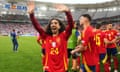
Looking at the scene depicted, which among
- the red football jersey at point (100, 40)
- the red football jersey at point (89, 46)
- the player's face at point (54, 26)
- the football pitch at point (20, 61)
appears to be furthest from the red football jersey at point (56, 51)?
the football pitch at point (20, 61)

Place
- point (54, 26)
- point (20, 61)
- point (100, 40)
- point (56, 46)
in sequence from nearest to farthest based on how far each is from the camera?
point (54, 26), point (56, 46), point (100, 40), point (20, 61)

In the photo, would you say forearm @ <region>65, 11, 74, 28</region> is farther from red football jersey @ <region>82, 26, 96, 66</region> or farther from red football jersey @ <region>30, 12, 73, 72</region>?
red football jersey @ <region>82, 26, 96, 66</region>

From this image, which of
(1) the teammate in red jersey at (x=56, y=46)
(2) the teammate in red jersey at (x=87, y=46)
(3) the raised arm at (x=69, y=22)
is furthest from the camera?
(2) the teammate in red jersey at (x=87, y=46)

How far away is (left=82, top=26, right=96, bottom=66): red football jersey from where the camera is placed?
775 centimetres

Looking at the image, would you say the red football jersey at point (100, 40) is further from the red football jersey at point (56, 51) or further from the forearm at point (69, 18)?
the forearm at point (69, 18)

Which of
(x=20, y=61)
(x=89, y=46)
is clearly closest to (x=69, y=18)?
(x=89, y=46)

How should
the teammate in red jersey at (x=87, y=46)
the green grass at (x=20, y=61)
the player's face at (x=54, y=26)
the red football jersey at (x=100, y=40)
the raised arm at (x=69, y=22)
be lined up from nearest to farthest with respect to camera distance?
the raised arm at (x=69, y=22) → the player's face at (x=54, y=26) → the teammate in red jersey at (x=87, y=46) → the red football jersey at (x=100, y=40) → the green grass at (x=20, y=61)

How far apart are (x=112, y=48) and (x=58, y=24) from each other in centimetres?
772

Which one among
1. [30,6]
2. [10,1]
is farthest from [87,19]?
[10,1]

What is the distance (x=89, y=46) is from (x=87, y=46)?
0.12 metres

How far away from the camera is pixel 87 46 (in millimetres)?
7898

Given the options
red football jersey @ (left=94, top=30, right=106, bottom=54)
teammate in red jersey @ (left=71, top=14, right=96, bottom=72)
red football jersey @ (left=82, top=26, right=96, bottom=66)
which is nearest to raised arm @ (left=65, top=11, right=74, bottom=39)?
teammate in red jersey @ (left=71, top=14, right=96, bottom=72)

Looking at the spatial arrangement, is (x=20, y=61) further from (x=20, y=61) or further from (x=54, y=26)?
(x=54, y=26)

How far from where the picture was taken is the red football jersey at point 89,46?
7.75 metres
